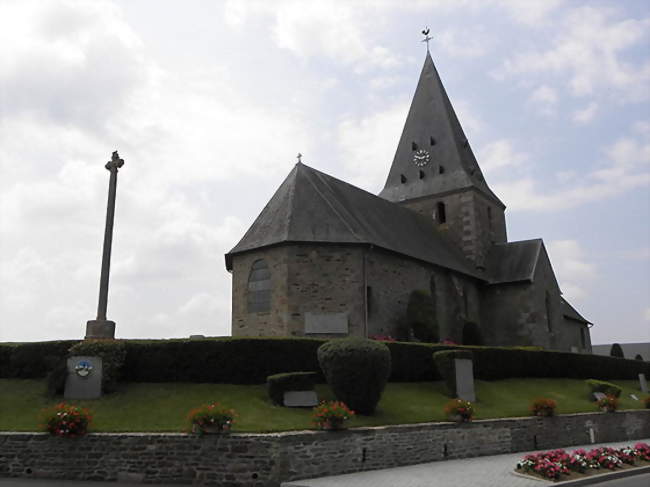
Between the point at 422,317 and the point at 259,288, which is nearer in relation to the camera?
the point at 259,288

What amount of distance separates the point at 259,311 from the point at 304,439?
499 inches

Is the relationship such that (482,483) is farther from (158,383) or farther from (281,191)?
(281,191)

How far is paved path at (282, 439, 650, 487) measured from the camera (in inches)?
432

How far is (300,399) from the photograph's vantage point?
14727 millimetres

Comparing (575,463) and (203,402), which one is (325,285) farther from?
(575,463)

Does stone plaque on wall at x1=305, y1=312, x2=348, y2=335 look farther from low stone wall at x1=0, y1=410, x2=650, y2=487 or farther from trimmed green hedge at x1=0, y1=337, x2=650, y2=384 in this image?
low stone wall at x1=0, y1=410, x2=650, y2=487

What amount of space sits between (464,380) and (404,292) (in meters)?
8.45

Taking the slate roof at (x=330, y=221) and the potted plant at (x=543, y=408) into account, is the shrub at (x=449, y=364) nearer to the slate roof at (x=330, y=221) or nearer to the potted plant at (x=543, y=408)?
the potted plant at (x=543, y=408)

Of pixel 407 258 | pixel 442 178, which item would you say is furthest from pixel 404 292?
pixel 442 178

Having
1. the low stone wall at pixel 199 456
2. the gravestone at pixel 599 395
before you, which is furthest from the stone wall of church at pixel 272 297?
the gravestone at pixel 599 395

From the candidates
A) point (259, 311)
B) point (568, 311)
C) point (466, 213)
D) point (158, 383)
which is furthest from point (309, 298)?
point (568, 311)

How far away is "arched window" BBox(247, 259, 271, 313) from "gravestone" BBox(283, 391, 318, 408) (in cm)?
935

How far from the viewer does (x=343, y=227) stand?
2478 centimetres

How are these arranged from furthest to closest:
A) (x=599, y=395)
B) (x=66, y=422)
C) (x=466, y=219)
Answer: (x=466, y=219) → (x=599, y=395) → (x=66, y=422)
